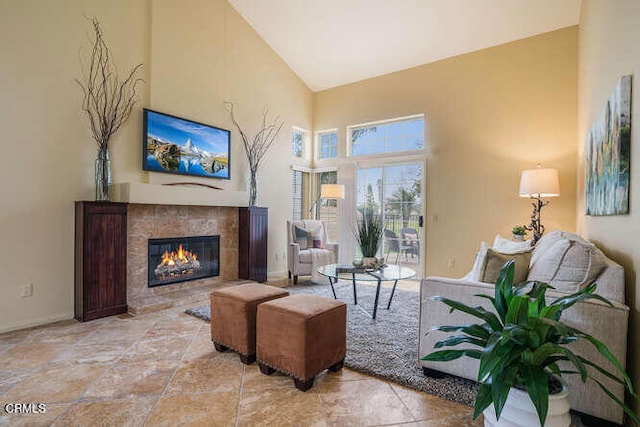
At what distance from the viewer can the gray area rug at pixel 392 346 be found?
2.03 m

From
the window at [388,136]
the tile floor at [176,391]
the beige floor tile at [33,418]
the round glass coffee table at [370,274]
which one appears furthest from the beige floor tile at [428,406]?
the window at [388,136]

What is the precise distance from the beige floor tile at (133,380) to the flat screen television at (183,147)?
2.38 meters

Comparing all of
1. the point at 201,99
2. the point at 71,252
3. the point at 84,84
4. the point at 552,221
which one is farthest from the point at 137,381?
the point at 552,221

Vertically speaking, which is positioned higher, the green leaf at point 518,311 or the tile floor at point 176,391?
the green leaf at point 518,311

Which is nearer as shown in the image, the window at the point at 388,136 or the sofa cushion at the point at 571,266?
the sofa cushion at the point at 571,266

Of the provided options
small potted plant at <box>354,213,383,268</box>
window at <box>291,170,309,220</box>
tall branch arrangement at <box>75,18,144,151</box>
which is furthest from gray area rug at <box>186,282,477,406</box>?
window at <box>291,170,309,220</box>

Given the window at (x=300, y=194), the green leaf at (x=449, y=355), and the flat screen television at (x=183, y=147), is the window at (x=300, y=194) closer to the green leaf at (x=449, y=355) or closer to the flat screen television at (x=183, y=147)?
the flat screen television at (x=183, y=147)

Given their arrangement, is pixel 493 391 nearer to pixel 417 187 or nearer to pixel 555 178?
pixel 555 178

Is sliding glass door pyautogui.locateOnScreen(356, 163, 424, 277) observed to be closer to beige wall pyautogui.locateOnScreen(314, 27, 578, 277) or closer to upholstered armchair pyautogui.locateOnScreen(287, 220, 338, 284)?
beige wall pyautogui.locateOnScreen(314, 27, 578, 277)

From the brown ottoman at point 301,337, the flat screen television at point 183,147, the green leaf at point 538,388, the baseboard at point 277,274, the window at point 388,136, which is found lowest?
the baseboard at point 277,274

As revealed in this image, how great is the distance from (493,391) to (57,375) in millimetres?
2591

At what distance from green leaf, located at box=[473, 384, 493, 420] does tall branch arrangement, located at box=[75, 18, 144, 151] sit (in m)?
3.83

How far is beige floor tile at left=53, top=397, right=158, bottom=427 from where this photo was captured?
1.70 m

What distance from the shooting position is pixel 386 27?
15.2 feet
